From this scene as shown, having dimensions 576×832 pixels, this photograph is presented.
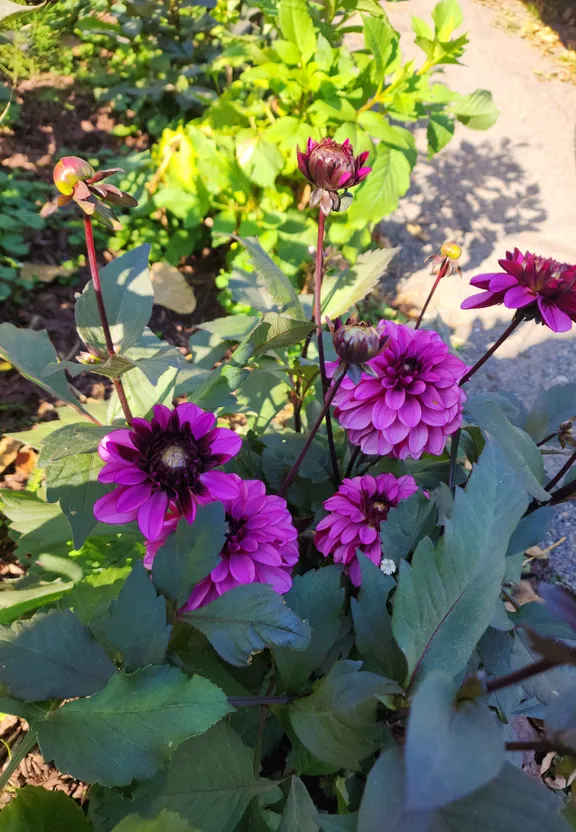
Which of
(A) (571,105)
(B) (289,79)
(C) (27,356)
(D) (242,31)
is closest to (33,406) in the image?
(C) (27,356)

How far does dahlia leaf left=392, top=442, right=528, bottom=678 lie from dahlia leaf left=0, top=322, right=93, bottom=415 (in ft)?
1.83

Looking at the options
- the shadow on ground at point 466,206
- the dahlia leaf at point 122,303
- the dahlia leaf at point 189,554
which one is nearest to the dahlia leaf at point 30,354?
the dahlia leaf at point 122,303

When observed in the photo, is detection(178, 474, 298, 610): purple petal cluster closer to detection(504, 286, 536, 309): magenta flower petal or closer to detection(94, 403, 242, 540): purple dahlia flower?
detection(94, 403, 242, 540): purple dahlia flower

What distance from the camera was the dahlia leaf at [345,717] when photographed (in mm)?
527

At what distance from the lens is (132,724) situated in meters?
0.53

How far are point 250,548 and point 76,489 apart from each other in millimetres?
265

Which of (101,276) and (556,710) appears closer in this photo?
(556,710)

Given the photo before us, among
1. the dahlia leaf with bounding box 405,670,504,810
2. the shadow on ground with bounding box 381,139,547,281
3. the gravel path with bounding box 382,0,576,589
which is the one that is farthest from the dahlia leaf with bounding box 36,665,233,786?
the shadow on ground with bounding box 381,139,547,281

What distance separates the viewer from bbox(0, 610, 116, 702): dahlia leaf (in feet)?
1.80

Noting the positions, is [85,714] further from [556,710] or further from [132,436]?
[556,710]

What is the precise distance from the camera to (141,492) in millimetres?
579

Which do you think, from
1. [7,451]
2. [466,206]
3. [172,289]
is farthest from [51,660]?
[466,206]

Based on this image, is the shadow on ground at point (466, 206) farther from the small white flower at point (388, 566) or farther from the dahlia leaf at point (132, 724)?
the dahlia leaf at point (132, 724)

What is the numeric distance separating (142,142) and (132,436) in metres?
1.81
